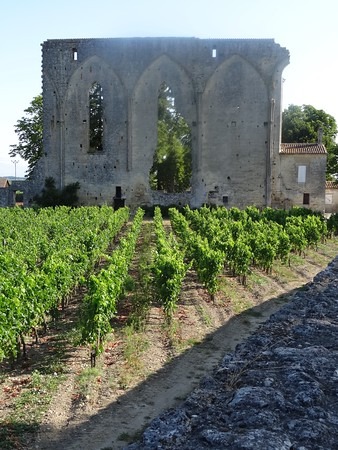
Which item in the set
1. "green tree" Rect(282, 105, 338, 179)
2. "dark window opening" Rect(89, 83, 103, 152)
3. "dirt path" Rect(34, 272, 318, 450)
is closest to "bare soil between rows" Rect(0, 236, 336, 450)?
"dirt path" Rect(34, 272, 318, 450)

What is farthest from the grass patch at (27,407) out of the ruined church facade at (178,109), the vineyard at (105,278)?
the ruined church facade at (178,109)

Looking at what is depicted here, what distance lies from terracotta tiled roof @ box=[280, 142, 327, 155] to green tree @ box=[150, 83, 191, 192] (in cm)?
1320

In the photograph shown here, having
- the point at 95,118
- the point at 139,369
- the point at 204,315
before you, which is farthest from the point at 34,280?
the point at 95,118

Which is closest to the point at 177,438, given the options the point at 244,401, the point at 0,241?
the point at 244,401

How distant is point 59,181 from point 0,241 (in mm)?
22596

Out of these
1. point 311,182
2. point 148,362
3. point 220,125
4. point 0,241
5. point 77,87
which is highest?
point 77,87

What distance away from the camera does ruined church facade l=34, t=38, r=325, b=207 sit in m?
38.0

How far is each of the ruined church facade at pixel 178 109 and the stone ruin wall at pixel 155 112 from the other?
73 millimetres

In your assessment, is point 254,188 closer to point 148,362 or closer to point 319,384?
point 148,362

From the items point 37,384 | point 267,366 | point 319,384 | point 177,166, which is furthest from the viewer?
point 177,166

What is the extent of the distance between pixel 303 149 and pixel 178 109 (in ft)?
31.6

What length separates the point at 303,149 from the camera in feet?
124

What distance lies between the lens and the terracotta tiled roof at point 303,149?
3688 cm

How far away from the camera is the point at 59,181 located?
38969 millimetres
